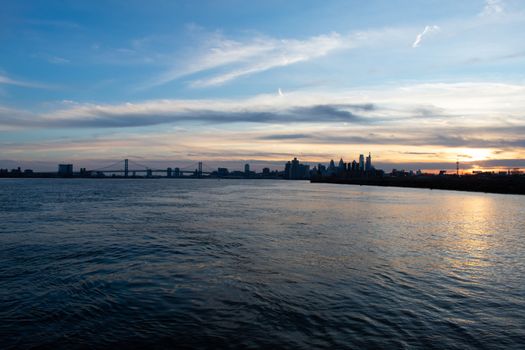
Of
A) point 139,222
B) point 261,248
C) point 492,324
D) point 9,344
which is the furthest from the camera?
point 139,222

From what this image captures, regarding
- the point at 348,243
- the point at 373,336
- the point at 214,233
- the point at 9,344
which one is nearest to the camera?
the point at 9,344

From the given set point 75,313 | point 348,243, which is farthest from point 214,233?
point 75,313

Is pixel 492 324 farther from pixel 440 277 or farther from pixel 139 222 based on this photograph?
pixel 139 222

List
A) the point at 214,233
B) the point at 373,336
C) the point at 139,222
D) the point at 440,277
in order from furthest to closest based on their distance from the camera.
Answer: the point at 139,222 < the point at 214,233 < the point at 440,277 < the point at 373,336

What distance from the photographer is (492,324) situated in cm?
931

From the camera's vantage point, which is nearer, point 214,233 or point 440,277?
point 440,277

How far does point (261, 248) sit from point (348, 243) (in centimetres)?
536

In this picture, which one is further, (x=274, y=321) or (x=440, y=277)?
(x=440, y=277)

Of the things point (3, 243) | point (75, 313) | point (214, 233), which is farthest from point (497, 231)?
point (3, 243)

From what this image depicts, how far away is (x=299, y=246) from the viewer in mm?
19531

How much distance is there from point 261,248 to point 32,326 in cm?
1158

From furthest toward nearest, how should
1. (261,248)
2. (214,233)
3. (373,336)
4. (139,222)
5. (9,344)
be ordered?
1. (139,222)
2. (214,233)
3. (261,248)
4. (373,336)
5. (9,344)

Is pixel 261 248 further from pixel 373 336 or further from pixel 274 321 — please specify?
pixel 373 336

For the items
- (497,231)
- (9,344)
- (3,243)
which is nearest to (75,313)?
(9,344)
